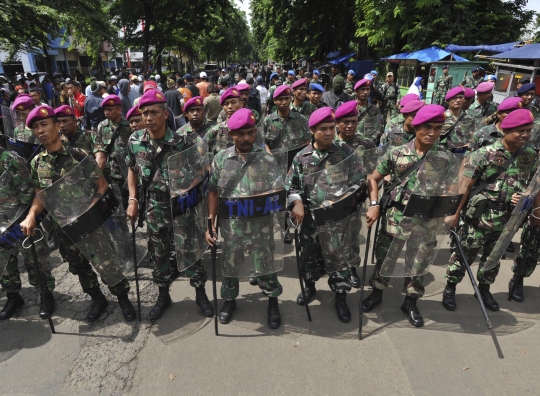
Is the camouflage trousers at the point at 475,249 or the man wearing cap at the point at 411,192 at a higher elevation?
the man wearing cap at the point at 411,192

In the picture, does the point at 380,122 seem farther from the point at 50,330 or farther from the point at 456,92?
the point at 50,330

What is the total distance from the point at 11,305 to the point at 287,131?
377 centimetres

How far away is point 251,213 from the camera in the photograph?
2.86 meters

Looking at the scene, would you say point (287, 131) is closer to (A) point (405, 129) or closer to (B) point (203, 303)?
(A) point (405, 129)

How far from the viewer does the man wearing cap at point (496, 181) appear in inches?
115

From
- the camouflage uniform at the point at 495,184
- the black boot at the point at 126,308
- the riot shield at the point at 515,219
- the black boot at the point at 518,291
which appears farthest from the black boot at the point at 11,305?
the black boot at the point at 518,291

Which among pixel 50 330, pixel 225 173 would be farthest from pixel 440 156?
pixel 50 330

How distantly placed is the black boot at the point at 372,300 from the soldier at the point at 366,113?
8.85 feet

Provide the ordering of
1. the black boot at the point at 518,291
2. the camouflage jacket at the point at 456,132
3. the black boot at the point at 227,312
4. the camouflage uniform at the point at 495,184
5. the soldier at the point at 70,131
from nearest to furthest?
the camouflage uniform at the point at 495,184, the black boot at the point at 227,312, the black boot at the point at 518,291, the soldier at the point at 70,131, the camouflage jacket at the point at 456,132

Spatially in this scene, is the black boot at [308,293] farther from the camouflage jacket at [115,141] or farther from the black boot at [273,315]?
the camouflage jacket at [115,141]

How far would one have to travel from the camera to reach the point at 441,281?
13.0 feet

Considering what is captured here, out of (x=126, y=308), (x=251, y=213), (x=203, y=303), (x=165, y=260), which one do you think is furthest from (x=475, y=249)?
(x=126, y=308)

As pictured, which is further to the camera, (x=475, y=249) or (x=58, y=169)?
(x=475, y=249)

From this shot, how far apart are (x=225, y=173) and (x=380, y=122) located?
352 centimetres
